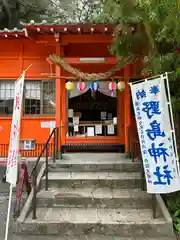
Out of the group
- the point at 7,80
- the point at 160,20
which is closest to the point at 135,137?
the point at 160,20

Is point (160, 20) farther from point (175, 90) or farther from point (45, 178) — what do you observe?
point (45, 178)

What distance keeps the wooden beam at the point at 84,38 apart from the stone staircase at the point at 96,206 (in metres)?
3.61

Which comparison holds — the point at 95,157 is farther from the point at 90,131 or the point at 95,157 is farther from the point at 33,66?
the point at 33,66

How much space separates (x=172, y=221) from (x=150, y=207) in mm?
631

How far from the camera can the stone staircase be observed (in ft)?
15.5

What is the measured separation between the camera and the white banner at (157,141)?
15.4 feet

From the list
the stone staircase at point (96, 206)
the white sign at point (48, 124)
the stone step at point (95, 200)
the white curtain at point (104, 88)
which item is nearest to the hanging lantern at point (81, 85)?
the white curtain at point (104, 88)

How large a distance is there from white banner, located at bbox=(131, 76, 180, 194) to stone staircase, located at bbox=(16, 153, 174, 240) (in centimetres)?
73

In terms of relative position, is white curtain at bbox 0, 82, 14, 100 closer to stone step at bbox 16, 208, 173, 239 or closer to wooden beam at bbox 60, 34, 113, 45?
wooden beam at bbox 60, 34, 113, 45

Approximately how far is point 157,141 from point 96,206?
75.3 inches

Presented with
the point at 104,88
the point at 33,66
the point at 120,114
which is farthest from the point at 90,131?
the point at 33,66

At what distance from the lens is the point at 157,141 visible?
4754 millimetres

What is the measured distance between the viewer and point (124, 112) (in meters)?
8.38

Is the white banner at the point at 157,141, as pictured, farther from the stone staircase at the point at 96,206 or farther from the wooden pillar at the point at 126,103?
the wooden pillar at the point at 126,103
